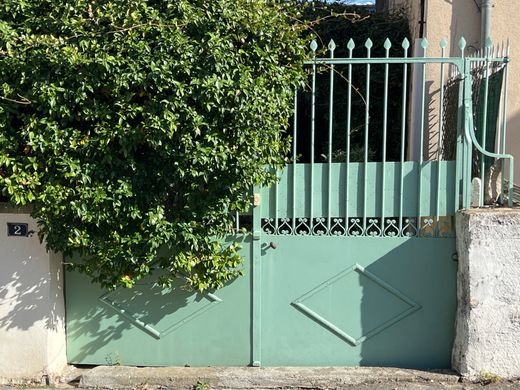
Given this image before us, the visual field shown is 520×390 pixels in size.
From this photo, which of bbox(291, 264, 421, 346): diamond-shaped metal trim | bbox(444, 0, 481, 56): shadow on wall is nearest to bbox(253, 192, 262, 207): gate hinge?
bbox(291, 264, 421, 346): diamond-shaped metal trim

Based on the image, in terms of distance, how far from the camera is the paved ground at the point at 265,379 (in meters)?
4.25

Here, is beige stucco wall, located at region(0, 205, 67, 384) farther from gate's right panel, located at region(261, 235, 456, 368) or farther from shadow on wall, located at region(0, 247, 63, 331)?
gate's right panel, located at region(261, 235, 456, 368)

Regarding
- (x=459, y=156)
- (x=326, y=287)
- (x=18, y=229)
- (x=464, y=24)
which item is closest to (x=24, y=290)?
(x=18, y=229)

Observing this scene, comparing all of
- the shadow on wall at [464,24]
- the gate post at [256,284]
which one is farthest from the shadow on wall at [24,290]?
the shadow on wall at [464,24]

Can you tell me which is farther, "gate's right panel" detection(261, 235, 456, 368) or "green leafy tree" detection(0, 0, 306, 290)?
"gate's right panel" detection(261, 235, 456, 368)

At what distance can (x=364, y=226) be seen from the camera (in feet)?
14.4

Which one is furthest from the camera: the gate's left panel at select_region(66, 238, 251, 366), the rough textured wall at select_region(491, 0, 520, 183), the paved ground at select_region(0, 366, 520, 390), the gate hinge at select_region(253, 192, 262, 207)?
the rough textured wall at select_region(491, 0, 520, 183)

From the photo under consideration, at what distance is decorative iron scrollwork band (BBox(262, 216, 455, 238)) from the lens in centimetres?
439

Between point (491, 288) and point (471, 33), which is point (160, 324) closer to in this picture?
point (491, 288)

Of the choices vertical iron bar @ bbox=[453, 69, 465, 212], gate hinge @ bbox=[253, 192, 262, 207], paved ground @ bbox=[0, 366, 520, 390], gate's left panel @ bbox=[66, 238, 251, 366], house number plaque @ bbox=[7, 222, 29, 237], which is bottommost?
paved ground @ bbox=[0, 366, 520, 390]

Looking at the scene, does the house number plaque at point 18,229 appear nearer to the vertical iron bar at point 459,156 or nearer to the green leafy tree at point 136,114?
the green leafy tree at point 136,114

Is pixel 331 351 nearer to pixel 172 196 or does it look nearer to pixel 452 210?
pixel 452 210

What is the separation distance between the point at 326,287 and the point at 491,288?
1232mm

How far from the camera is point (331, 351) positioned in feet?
14.6
